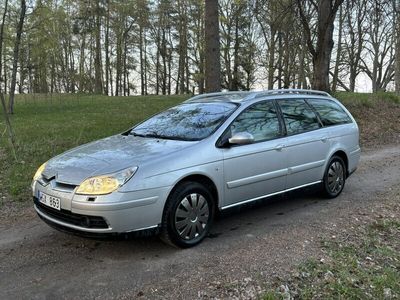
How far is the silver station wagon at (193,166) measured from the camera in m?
4.05

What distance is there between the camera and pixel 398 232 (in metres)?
5.14

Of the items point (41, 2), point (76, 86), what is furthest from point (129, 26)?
point (41, 2)

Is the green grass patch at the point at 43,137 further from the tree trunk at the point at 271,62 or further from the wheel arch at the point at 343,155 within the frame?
the tree trunk at the point at 271,62

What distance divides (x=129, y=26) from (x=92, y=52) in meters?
4.19

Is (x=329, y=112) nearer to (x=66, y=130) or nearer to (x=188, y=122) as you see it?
(x=188, y=122)

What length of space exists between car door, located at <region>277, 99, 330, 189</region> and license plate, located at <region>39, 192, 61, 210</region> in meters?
2.85

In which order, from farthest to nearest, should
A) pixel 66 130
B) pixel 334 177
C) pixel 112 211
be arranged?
pixel 66 130 → pixel 334 177 → pixel 112 211

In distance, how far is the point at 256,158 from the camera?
509 centimetres

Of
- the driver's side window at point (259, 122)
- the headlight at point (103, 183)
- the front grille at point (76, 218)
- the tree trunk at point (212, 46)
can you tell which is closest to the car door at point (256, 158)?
the driver's side window at point (259, 122)

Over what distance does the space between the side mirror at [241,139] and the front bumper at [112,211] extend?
101 cm

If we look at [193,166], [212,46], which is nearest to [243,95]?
[193,166]

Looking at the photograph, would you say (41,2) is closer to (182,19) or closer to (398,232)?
(398,232)

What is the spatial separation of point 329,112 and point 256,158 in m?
2.09

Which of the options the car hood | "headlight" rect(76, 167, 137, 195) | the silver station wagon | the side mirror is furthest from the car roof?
"headlight" rect(76, 167, 137, 195)
